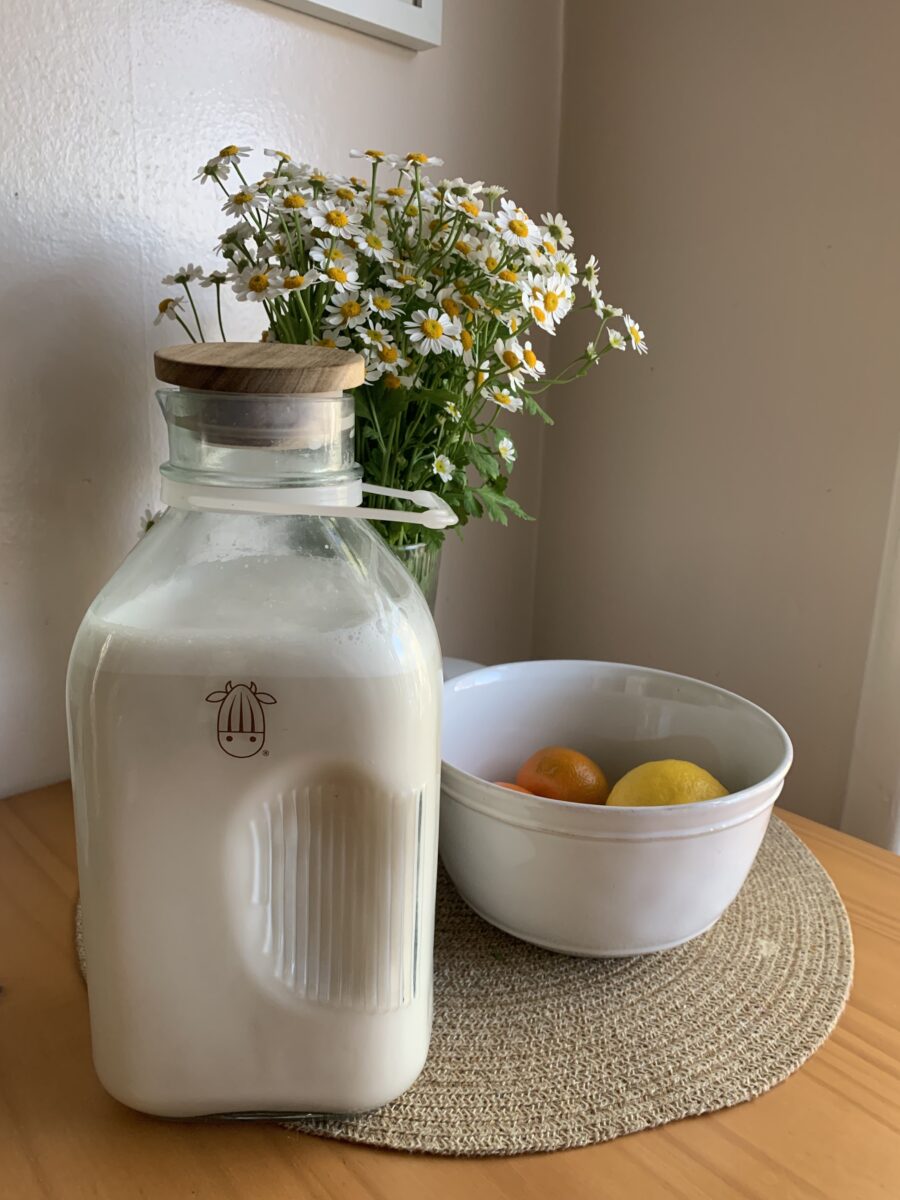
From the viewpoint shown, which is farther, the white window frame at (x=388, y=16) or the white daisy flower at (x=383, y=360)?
the white window frame at (x=388, y=16)

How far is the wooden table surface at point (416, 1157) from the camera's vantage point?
1.34 ft

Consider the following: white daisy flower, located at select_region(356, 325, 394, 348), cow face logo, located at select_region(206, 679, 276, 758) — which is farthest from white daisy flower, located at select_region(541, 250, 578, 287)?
cow face logo, located at select_region(206, 679, 276, 758)

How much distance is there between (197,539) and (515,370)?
0.28 metres

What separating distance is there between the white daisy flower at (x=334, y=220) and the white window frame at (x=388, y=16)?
27cm

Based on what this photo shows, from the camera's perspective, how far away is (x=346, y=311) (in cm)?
56

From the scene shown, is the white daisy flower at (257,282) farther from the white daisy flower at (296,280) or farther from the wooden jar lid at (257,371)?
the wooden jar lid at (257,371)

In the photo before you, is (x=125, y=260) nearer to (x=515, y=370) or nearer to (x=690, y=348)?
(x=515, y=370)

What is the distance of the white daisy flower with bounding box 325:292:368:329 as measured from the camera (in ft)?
1.84

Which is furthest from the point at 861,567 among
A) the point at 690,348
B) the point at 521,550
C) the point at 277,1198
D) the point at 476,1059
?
the point at 277,1198

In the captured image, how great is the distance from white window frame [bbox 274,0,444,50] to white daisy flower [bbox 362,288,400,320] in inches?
12.4

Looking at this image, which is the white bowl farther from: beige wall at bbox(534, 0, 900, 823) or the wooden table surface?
beige wall at bbox(534, 0, 900, 823)

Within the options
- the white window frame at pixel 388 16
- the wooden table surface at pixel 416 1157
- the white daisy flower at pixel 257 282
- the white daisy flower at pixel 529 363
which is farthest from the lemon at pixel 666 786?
the white window frame at pixel 388 16

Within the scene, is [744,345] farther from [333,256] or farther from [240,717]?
[240,717]

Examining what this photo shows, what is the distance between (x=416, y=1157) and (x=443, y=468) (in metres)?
0.38
